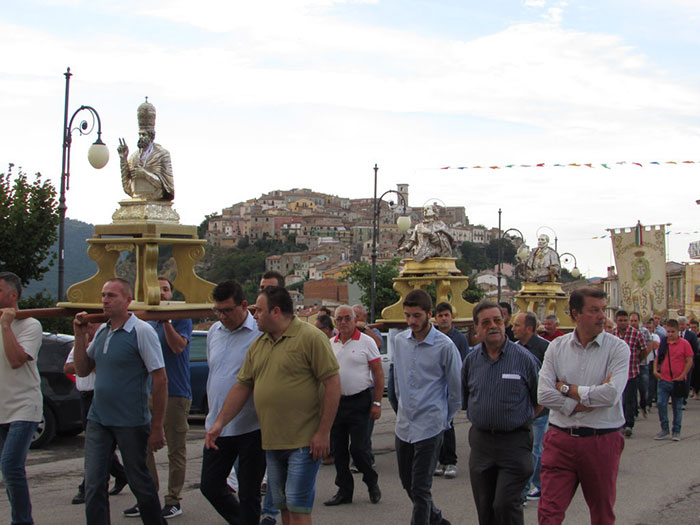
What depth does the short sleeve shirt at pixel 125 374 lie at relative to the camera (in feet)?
19.5

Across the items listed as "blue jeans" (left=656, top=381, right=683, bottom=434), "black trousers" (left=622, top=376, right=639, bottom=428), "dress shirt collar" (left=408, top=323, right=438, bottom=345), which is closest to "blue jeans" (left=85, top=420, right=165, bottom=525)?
"dress shirt collar" (left=408, top=323, right=438, bottom=345)

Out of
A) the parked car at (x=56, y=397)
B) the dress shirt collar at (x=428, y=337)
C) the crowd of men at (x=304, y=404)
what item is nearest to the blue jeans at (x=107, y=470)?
the crowd of men at (x=304, y=404)

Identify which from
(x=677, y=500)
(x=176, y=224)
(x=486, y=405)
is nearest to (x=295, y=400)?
(x=486, y=405)

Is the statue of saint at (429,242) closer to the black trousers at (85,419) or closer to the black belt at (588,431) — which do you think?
the black trousers at (85,419)

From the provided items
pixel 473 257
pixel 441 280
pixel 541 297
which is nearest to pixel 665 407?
pixel 441 280

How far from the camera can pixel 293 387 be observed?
18.1 ft

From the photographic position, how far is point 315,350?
5523 mm

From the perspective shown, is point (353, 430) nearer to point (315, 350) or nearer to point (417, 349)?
point (417, 349)

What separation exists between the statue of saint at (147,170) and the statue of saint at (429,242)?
6308 millimetres

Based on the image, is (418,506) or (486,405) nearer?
(486,405)

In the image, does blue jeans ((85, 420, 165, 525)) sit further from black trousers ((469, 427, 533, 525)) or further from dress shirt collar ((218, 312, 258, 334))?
black trousers ((469, 427, 533, 525))

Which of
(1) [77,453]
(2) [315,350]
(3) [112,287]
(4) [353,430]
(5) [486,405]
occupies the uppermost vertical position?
(3) [112,287]

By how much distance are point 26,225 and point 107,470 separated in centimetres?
2144

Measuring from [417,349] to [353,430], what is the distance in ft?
6.33
